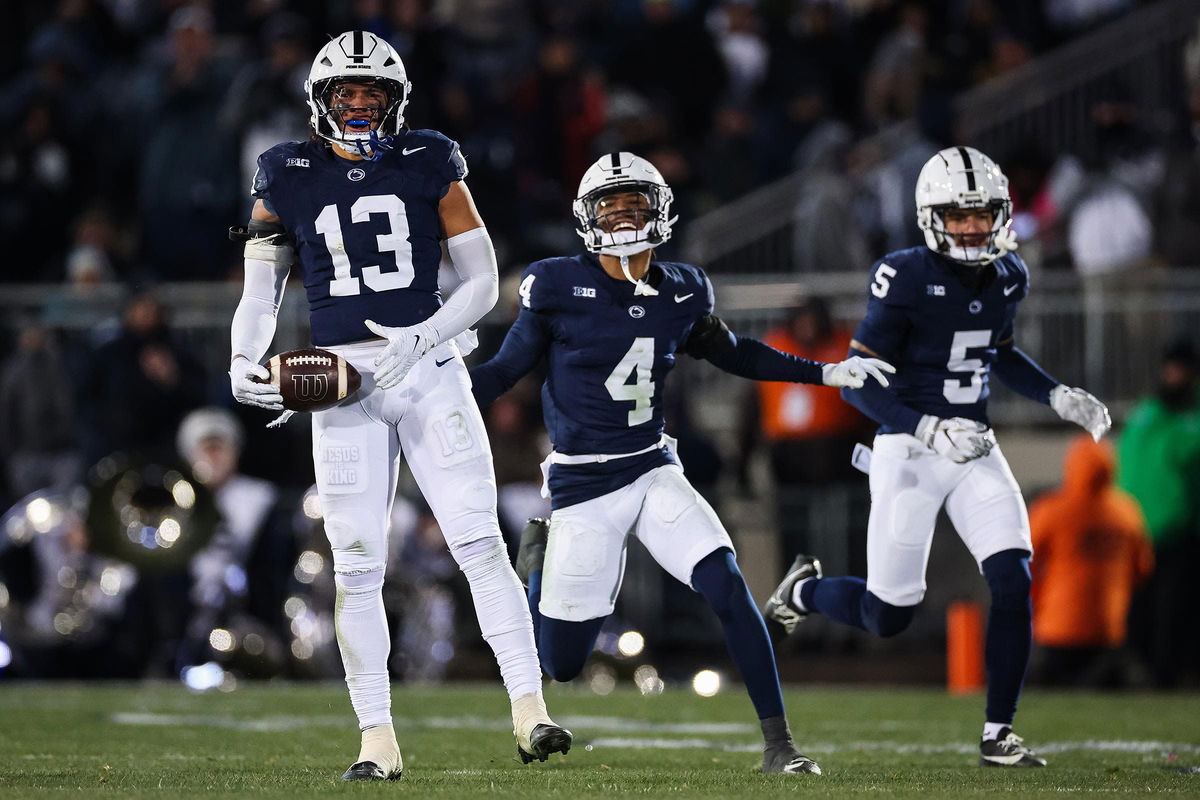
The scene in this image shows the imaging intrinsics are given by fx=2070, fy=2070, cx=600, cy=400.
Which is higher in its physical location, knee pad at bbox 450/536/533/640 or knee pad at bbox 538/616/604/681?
knee pad at bbox 450/536/533/640

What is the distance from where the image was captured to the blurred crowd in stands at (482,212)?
35.5 ft

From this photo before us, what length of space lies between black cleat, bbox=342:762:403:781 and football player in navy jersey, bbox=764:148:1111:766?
1991 mm

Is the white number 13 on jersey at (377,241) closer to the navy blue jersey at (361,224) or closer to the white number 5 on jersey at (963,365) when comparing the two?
the navy blue jersey at (361,224)

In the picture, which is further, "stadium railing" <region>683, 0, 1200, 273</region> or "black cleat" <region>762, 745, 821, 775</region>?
"stadium railing" <region>683, 0, 1200, 273</region>

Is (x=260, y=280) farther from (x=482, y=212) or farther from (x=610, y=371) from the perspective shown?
(x=482, y=212)

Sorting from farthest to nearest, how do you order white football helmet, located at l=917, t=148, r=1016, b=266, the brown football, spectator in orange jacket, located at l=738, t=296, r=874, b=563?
1. spectator in orange jacket, located at l=738, t=296, r=874, b=563
2. white football helmet, located at l=917, t=148, r=1016, b=266
3. the brown football

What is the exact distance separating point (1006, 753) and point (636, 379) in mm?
1651

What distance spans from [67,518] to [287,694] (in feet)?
6.19

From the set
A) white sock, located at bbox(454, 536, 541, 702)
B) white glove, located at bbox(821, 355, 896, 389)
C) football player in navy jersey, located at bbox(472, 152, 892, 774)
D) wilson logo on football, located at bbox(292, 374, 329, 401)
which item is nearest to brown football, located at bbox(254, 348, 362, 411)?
wilson logo on football, located at bbox(292, 374, 329, 401)

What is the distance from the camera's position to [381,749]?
576 cm

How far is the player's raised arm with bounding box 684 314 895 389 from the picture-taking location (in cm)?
642

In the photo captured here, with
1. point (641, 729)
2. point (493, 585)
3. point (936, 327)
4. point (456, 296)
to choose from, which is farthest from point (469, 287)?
point (641, 729)

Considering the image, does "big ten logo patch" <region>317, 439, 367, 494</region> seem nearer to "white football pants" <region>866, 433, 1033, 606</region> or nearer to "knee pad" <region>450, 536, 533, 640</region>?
"knee pad" <region>450, 536, 533, 640</region>

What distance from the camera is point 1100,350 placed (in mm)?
11852
